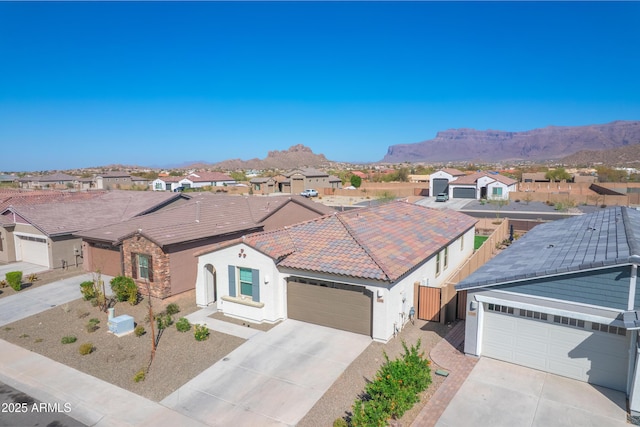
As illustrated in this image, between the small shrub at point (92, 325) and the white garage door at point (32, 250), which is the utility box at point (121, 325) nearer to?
the small shrub at point (92, 325)

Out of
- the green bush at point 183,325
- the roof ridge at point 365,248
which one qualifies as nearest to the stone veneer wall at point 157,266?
the green bush at point 183,325

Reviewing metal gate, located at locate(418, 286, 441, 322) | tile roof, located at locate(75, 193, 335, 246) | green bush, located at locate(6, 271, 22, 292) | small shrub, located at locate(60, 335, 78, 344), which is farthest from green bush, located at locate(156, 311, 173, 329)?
metal gate, located at locate(418, 286, 441, 322)

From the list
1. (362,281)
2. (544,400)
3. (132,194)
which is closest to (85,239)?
(132,194)

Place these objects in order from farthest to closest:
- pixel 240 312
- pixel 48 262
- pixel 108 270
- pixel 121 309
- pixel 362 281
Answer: pixel 48 262
pixel 108 270
pixel 121 309
pixel 240 312
pixel 362 281

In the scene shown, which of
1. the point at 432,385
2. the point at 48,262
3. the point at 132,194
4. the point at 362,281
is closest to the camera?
the point at 432,385

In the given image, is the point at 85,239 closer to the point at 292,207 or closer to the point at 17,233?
the point at 17,233

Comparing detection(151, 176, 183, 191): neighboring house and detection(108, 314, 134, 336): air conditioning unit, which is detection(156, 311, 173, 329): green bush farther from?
detection(151, 176, 183, 191): neighboring house

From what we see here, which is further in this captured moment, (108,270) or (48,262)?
(48,262)

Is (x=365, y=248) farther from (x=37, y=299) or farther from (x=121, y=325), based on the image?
(x=37, y=299)
